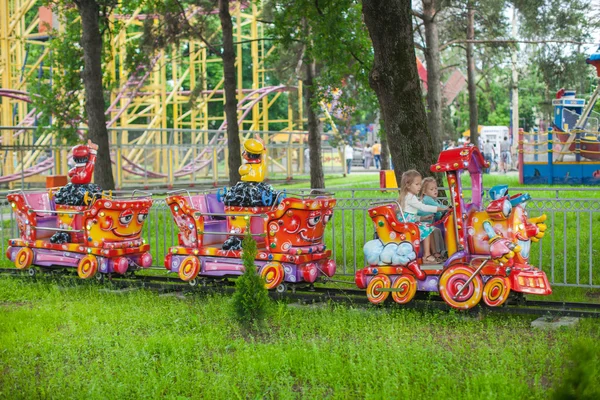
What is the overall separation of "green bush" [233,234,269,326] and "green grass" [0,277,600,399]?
18cm

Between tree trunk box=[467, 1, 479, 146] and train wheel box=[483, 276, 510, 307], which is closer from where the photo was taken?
train wheel box=[483, 276, 510, 307]

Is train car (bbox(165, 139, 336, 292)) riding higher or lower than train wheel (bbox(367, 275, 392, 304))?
higher

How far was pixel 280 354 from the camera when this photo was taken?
721cm

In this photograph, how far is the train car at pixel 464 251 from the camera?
8.42m

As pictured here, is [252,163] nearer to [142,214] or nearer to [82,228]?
[142,214]

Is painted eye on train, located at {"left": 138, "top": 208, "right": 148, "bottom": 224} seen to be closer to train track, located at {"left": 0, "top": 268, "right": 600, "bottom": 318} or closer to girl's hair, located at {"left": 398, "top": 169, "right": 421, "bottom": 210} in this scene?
train track, located at {"left": 0, "top": 268, "right": 600, "bottom": 318}

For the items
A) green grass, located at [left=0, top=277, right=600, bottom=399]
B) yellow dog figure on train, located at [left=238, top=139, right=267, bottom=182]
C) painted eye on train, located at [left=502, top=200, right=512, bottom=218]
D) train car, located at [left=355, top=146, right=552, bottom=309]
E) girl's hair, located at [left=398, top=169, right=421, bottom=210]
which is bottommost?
green grass, located at [left=0, top=277, right=600, bottom=399]

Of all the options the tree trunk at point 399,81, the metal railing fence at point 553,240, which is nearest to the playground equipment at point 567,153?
the metal railing fence at point 553,240

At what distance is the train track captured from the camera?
8.63 m

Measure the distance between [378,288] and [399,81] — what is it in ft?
11.8

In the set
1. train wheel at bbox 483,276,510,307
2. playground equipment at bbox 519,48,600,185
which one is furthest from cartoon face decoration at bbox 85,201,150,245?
playground equipment at bbox 519,48,600,185

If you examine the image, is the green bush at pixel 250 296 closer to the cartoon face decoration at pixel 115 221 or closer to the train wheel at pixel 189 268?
the train wheel at pixel 189 268

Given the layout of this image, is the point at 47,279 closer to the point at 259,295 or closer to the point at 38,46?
the point at 259,295

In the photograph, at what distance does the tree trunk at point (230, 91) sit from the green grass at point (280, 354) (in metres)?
8.52
